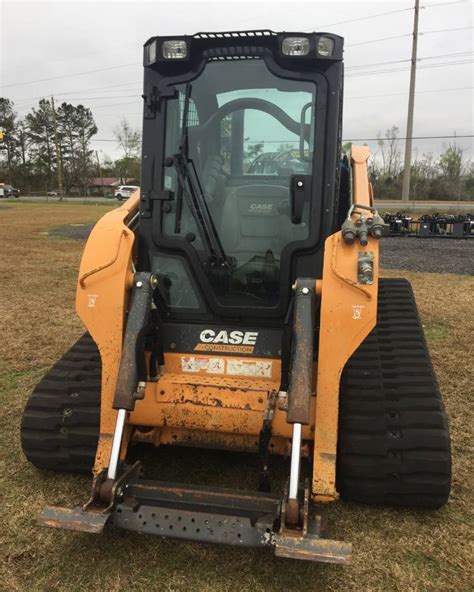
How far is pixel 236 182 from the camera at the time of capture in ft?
11.3

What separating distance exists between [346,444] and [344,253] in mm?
1010

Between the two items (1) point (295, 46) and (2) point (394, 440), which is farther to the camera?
(1) point (295, 46)

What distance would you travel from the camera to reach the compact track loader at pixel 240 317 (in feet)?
9.39

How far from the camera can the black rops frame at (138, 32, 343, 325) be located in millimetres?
3189

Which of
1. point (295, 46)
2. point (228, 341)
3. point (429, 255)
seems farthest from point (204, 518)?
point (429, 255)

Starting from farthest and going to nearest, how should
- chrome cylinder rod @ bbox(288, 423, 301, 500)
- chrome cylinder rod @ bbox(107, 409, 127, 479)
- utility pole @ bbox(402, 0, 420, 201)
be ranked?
utility pole @ bbox(402, 0, 420, 201) → chrome cylinder rod @ bbox(107, 409, 127, 479) → chrome cylinder rod @ bbox(288, 423, 301, 500)

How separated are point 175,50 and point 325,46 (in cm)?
85

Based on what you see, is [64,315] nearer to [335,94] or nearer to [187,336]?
[187,336]

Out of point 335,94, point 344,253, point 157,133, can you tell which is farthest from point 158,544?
point 335,94

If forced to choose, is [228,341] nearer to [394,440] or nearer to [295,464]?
[295,464]

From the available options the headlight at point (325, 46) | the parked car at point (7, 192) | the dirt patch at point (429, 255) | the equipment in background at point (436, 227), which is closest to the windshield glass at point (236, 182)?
the headlight at point (325, 46)

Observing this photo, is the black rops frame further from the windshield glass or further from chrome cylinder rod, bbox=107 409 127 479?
chrome cylinder rod, bbox=107 409 127 479

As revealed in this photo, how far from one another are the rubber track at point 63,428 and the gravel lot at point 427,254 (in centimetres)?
925

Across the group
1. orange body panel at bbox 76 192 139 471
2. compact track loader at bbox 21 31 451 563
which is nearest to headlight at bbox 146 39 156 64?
compact track loader at bbox 21 31 451 563
